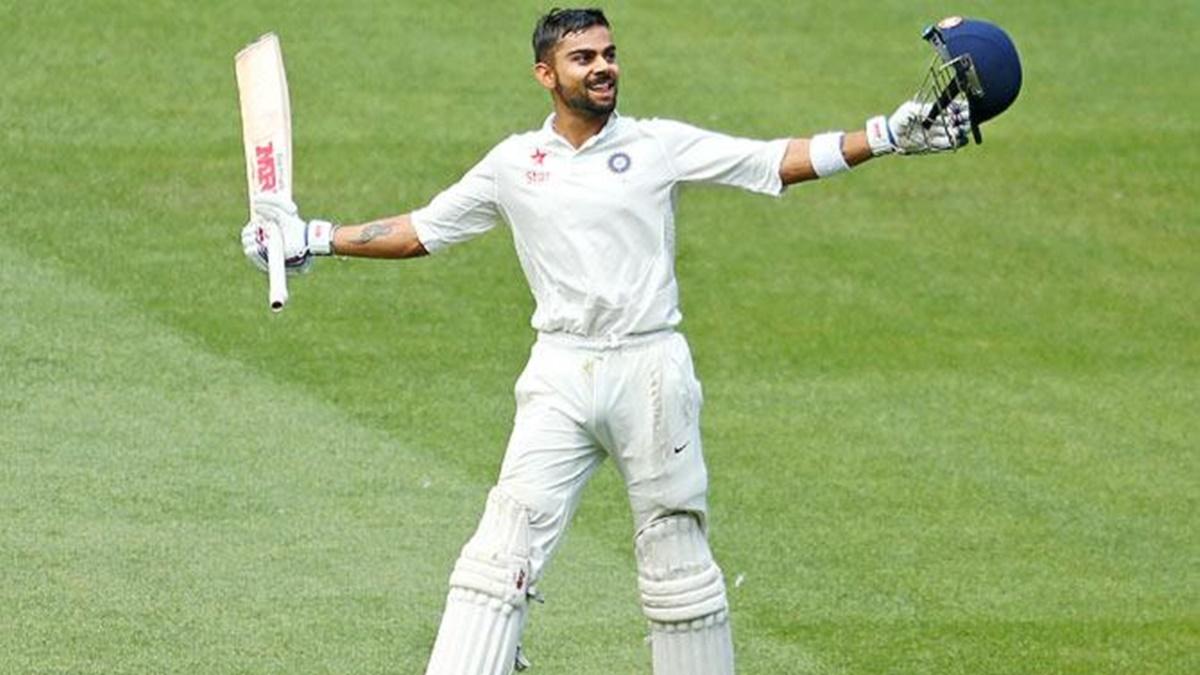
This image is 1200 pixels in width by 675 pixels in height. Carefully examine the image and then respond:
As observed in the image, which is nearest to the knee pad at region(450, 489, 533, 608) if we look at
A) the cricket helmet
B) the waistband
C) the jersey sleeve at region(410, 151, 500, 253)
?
the waistband

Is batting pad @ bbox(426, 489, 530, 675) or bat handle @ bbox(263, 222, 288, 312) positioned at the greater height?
bat handle @ bbox(263, 222, 288, 312)

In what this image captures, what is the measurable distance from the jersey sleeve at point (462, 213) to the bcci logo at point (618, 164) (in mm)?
410

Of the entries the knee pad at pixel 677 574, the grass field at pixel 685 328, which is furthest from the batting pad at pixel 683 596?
the grass field at pixel 685 328

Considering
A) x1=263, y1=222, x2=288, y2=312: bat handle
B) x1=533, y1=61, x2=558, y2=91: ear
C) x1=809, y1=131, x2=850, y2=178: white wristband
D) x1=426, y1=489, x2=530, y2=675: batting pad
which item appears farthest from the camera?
x1=263, y1=222, x2=288, y2=312: bat handle

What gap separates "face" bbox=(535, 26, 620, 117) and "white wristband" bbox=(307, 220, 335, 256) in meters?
0.91

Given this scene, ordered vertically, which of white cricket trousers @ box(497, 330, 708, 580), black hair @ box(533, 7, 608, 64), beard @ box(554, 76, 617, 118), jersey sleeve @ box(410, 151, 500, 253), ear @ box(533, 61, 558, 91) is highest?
black hair @ box(533, 7, 608, 64)

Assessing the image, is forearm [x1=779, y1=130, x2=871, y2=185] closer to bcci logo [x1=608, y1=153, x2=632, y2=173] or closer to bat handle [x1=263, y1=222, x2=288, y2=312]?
bcci logo [x1=608, y1=153, x2=632, y2=173]

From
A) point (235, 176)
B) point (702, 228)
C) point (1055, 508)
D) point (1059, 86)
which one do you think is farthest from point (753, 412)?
point (1059, 86)

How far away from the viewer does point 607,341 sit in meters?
8.60

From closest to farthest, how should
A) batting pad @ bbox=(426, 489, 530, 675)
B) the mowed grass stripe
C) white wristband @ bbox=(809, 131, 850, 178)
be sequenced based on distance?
batting pad @ bbox=(426, 489, 530, 675)
white wristband @ bbox=(809, 131, 850, 178)
the mowed grass stripe

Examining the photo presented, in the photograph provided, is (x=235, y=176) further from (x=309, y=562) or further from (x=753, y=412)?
(x=309, y=562)

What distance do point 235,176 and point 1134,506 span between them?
5.97 m

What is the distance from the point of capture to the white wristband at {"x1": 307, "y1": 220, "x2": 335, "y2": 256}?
9.02 meters

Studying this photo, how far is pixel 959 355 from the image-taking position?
13.9 meters
